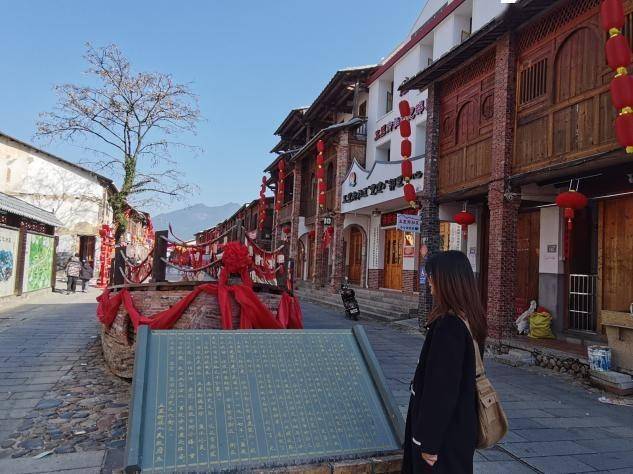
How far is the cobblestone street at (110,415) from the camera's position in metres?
3.70

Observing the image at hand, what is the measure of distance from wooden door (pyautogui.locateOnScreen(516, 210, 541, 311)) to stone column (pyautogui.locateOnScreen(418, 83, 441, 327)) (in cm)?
Result: 193

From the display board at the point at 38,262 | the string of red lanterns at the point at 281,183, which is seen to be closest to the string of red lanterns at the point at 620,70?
the display board at the point at 38,262

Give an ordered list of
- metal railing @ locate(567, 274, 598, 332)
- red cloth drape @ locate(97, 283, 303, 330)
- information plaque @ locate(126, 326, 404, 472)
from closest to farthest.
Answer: information plaque @ locate(126, 326, 404, 472) < red cloth drape @ locate(97, 283, 303, 330) < metal railing @ locate(567, 274, 598, 332)

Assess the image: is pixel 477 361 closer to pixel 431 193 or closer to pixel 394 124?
pixel 431 193

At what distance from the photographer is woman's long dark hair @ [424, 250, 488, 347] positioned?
222 cm

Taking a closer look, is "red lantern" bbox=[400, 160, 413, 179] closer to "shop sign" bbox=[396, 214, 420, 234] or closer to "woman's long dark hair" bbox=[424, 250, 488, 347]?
"shop sign" bbox=[396, 214, 420, 234]

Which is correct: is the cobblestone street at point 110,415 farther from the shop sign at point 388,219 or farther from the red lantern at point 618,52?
the shop sign at point 388,219

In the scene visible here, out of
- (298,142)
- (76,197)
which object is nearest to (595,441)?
(298,142)

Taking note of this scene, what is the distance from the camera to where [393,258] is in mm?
17141

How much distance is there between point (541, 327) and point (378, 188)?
720cm

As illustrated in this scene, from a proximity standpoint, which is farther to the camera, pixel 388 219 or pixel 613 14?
pixel 388 219

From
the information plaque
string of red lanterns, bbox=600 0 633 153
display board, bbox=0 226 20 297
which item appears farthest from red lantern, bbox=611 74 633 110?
display board, bbox=0 226 20 297

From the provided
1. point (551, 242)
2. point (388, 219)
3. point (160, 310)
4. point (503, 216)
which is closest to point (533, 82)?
point (503, 216)

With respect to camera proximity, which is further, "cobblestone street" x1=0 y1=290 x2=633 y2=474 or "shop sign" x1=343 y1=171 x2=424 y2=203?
"shop sign" x1=343 y1=171 x2=424 y2=203
